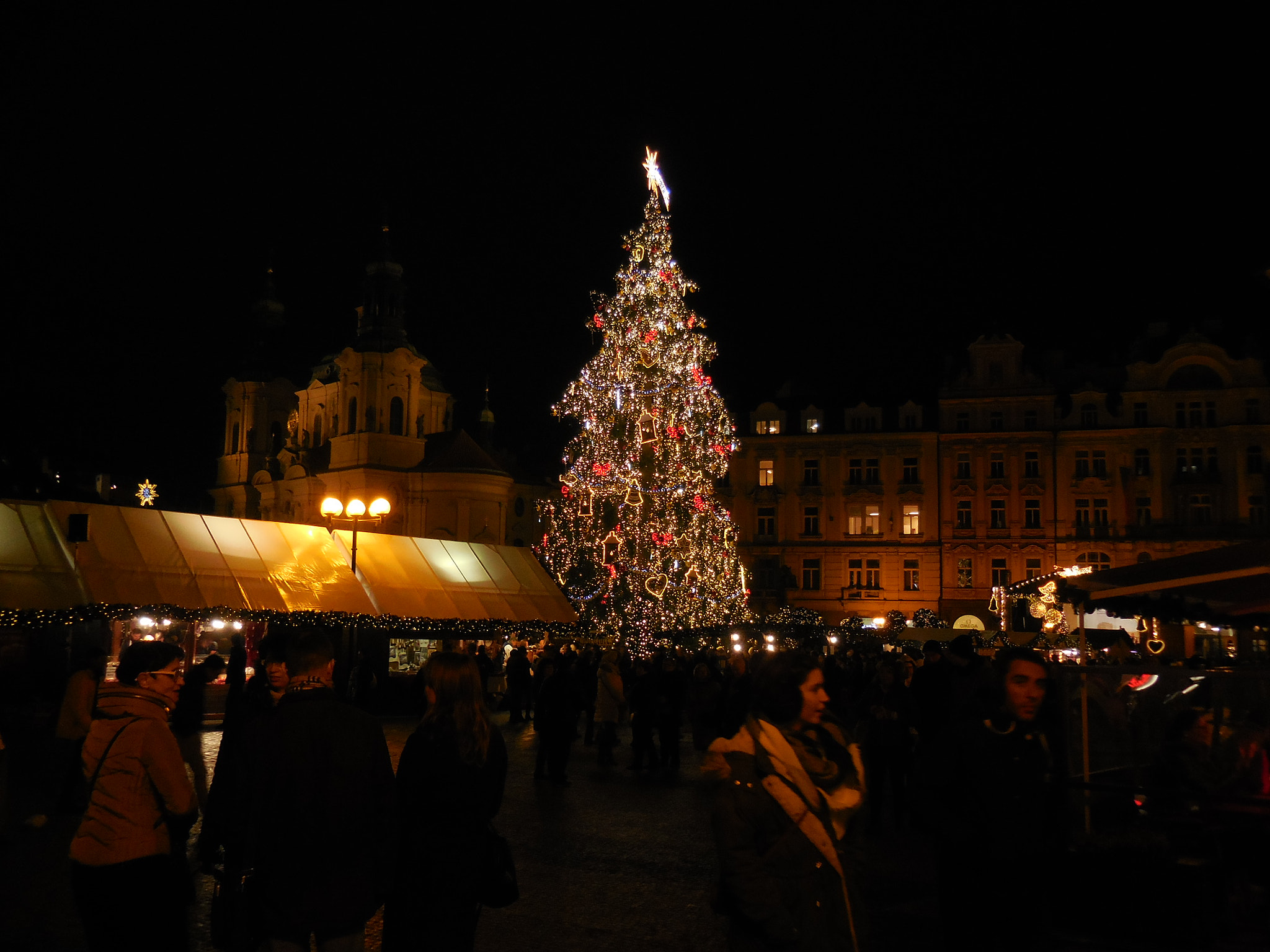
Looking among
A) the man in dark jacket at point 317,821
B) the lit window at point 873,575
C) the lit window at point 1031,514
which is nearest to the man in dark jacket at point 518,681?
the man in dark jacket at point 317,821

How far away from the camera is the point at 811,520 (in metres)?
64.2

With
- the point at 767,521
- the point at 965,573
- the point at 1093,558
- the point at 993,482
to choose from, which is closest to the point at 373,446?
the point at 767,521

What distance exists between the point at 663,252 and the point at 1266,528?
1579 inches

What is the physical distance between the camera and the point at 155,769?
4820mm

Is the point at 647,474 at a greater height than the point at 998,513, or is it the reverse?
the point at 998,513

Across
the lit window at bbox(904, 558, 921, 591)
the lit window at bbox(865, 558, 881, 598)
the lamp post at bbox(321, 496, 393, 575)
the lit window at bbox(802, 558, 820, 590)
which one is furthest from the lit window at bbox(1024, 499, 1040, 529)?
the lamp post at bbox(321, 496, 393, 575)

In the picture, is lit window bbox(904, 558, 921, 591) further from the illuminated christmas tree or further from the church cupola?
the church cupola

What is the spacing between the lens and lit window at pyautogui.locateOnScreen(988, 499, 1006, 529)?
2416 inches

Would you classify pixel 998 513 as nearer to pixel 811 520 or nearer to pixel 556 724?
pixel 811 520

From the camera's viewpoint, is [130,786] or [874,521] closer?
[130,786]

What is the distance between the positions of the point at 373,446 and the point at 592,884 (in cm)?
7017

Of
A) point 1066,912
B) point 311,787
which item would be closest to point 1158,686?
point 1066,912

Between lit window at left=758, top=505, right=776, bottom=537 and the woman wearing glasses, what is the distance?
198ft

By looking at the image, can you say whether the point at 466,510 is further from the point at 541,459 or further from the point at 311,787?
the point at 311,787
